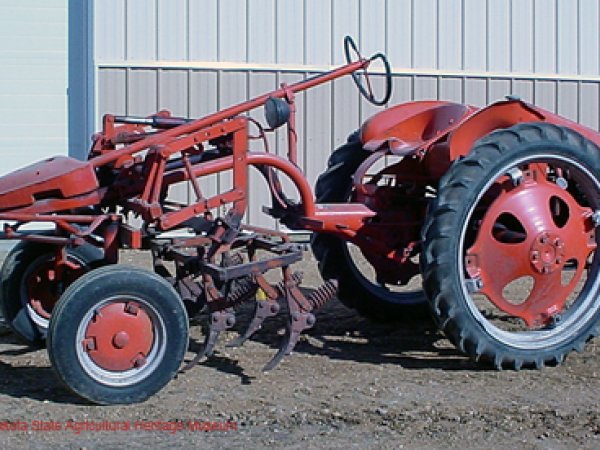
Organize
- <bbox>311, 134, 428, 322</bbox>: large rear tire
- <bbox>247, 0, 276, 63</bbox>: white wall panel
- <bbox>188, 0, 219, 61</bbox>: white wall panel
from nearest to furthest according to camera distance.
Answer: <bbox>311, 134, 428, 322</bbox>: large rear tire
<bbox>188, 0, 219, 61</bbox>: white wall panel
<bbox>247, 0, 276, 63</bbox>: white wall panel

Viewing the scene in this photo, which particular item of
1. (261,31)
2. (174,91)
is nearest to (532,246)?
(174,91)

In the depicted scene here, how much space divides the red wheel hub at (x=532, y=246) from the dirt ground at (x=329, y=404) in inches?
16.1

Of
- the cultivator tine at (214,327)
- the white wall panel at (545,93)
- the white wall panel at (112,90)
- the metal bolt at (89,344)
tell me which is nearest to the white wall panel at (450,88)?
the white wall panel at (545,93)

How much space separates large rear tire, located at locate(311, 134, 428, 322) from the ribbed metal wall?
489 cm

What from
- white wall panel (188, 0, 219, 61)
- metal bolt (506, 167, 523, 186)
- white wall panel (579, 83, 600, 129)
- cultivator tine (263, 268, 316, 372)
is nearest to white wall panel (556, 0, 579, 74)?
white wall panel (579, 83, 600, 129)

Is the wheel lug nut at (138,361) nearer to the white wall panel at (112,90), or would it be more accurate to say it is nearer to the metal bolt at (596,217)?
the metal bolt at (596,217)

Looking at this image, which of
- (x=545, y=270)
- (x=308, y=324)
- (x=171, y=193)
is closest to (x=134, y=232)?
(x=308, y=324)

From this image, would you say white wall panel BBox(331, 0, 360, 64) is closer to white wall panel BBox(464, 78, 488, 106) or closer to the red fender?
white wall panel BBox(464, 78, 488, 106)

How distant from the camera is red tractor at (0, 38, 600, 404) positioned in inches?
221

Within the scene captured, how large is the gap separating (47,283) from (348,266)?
1924 mm

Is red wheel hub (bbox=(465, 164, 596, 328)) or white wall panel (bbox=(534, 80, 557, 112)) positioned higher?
white wall panel (bbox=(534, 80, 557, 112))

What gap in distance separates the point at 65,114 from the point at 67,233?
723 cm

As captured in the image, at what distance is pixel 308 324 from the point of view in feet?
20.6

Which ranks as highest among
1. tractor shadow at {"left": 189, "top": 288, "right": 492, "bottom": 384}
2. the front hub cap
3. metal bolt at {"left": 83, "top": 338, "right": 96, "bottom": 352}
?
the front hub cap
